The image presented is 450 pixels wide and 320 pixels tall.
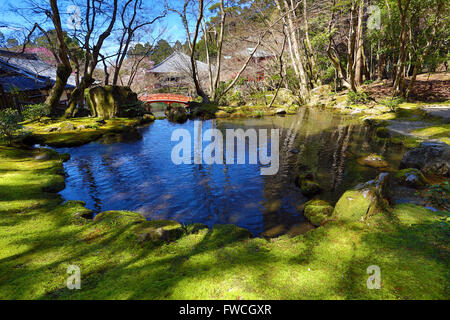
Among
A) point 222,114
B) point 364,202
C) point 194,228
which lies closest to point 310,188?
point 364,202

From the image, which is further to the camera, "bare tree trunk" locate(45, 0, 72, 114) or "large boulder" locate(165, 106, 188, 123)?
"large boulder" locate(165, 106, 188, 123)

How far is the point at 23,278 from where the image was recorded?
3170mm

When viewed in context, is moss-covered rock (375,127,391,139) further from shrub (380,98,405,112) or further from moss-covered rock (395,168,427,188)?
moss-covered rock (395,168,427,188)

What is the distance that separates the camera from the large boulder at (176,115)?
20.4 meters

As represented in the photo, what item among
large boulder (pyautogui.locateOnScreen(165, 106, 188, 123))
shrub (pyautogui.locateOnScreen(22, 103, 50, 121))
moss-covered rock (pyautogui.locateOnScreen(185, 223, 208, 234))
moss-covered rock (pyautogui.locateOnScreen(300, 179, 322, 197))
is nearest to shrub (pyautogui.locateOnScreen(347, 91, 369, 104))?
large boulder (pyautogui.locateOnScreen(165, 106, 188, 123))

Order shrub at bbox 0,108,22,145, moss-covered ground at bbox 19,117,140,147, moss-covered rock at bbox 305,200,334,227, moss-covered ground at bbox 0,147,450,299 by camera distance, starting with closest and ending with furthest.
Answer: moss-covered ground at bbox 0,147,450,299 < moss-covered rock at bbox 305,200,334,227 < shrub at bbox 0,108,22,145 < moss-covered ground at bbox 19,117,140,147

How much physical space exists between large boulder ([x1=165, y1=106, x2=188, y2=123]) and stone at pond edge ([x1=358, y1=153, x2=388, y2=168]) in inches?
573

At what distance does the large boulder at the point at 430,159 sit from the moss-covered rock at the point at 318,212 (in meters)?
4.13

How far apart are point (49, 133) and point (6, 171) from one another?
7236mm

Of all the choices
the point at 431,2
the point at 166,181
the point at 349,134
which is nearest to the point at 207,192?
the point at 166,181

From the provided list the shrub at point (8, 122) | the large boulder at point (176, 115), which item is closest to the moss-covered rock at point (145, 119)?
the large boulder at point (176, 115)

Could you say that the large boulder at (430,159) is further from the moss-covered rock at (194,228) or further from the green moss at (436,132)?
the moss-covered rock at (194,228)

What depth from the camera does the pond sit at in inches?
241

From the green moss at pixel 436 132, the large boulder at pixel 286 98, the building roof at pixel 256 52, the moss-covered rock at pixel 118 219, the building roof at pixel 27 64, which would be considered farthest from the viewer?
the building roof at pixel 256 52
